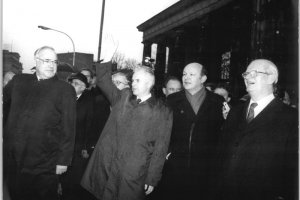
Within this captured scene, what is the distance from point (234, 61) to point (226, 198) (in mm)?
12515

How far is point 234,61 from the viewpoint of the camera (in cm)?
1490

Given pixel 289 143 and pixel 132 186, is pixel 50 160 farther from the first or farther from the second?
pixel 289 143

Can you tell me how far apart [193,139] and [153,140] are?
794 mm

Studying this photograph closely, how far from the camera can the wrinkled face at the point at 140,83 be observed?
12.5 feet

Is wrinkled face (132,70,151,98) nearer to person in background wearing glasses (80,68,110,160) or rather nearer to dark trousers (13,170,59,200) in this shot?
dark trousers (13,170,59,200)

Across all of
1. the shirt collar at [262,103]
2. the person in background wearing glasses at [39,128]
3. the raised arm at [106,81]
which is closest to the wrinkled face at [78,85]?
the person in background wearing glasses at [39,128]

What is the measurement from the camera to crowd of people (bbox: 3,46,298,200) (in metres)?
2.96

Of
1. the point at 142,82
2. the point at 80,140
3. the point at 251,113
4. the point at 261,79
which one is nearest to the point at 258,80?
the point at 261,79

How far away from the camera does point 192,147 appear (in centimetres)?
427

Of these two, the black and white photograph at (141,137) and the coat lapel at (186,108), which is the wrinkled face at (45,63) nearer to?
the black and white photograph at (141,137)

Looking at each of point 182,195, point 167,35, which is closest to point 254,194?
point 182,195

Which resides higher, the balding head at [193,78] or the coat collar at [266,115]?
the balding head at [193,78]

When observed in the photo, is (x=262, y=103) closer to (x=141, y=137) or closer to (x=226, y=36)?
(x=141, y=137)

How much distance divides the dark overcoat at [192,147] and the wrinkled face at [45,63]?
1.77 m
